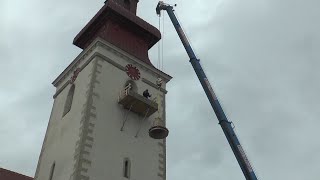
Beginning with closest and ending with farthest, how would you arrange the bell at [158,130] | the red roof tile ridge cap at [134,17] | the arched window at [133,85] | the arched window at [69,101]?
the bell at [158,130], the arched window at [133,85], the arched window at [69,101], the red roof tile ridge cap at [134,17]

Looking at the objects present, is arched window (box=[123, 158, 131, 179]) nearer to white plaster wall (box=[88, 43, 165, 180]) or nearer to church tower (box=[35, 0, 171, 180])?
church tower (box=[35, 0, 171, 180])

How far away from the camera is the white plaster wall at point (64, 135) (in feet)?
85.6

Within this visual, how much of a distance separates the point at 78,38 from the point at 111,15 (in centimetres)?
356

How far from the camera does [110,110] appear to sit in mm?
27625

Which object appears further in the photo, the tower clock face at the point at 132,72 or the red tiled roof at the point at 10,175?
the red tiled roof at the point at 10,175

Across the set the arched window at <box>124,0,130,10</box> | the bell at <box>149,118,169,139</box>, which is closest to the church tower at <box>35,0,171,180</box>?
the bell at <box>149,118,169,139</box>

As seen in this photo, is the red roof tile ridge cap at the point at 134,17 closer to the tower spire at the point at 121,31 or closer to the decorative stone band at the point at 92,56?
the tower spire at the point at 121,31

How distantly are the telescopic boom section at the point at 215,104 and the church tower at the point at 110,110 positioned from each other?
5.30m

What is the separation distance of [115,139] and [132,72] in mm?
5833

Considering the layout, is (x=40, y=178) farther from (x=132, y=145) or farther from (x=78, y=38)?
(x=78, y=38)

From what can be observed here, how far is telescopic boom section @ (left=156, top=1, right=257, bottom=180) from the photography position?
33.1 meters

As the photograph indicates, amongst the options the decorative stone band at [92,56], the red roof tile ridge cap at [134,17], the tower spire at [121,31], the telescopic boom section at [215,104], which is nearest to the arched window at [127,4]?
the tower spire at [121,31]

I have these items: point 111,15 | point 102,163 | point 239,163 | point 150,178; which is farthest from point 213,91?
point 102,163

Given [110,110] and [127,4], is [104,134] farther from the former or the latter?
[127,4]
